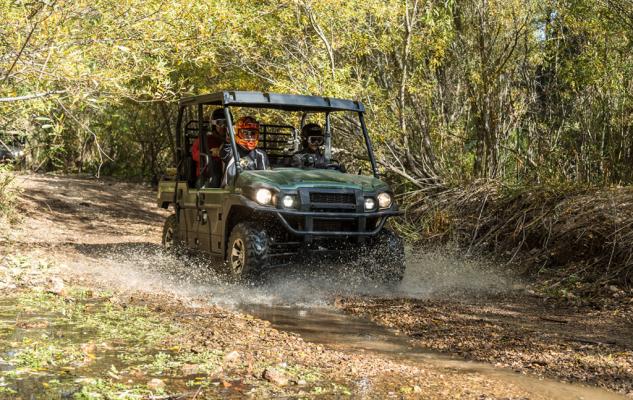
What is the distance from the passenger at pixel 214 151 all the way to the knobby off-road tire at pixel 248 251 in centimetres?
113

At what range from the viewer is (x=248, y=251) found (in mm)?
7789

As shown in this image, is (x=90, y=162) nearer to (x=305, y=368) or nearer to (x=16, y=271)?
(x=16, y=271)

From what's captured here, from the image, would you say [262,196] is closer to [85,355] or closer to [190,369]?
[85,355]

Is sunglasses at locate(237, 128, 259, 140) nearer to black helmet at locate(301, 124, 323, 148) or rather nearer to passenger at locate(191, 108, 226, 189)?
passenger at locate(191, 108, 226, 189)

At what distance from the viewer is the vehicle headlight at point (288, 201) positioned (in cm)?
786

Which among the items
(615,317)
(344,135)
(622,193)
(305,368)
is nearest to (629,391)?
(305,368)

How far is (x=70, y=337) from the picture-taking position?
17.3ft

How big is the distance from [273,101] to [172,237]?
2558 mm

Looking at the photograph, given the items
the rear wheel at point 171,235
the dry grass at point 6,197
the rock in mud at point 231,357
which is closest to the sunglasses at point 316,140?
the rear wheel at point 171,235

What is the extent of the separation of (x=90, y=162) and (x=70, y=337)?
2345cm

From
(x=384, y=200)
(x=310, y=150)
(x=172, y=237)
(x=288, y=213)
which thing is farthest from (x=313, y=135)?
(x=172, y=237)

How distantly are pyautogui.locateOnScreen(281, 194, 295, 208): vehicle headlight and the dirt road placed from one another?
75 centimetres

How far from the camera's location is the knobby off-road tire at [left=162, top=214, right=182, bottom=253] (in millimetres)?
9977

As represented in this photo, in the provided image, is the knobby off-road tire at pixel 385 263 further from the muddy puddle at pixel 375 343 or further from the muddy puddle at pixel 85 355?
the muddy puddle at pixel 85 355
